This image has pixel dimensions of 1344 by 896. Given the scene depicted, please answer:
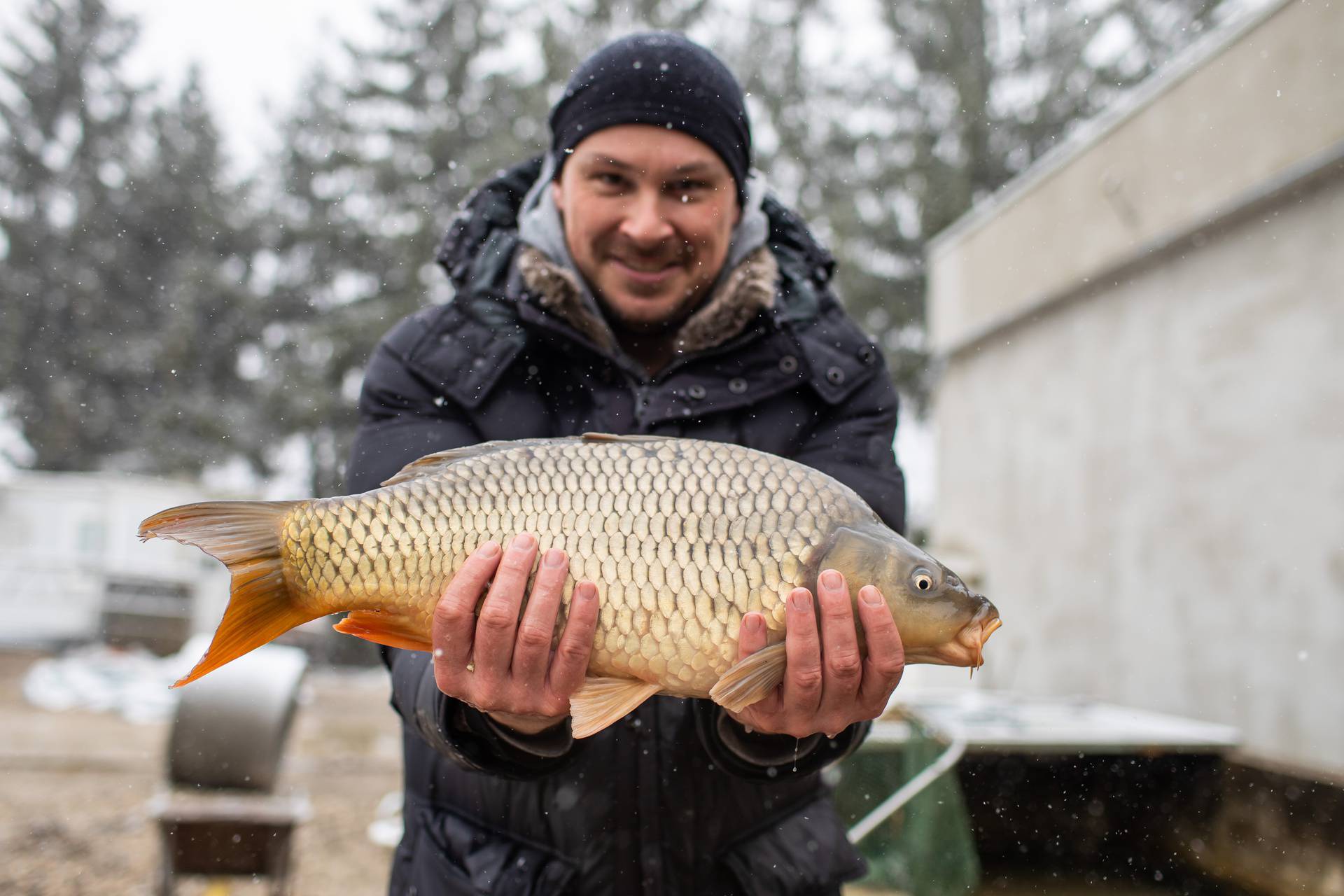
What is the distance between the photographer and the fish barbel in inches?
43.6

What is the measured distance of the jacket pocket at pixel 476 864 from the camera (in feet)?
4.20

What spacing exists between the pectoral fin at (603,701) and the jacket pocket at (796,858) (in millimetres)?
335

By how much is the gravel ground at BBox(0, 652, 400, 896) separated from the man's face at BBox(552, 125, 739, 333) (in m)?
2.26

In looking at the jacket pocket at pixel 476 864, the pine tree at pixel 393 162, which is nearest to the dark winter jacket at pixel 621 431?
the jacket pocket at pixel 476 864

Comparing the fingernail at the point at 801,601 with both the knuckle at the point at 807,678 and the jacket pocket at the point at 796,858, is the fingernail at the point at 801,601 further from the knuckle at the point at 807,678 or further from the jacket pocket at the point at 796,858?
the jacket pocket at the point at 796,858

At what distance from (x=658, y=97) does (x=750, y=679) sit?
0.78 metres

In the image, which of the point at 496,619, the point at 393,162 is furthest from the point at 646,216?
the point at 393,162

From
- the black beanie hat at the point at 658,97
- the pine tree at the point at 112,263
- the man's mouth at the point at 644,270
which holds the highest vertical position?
the pine tree at the point at 112,263

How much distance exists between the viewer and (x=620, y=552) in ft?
3.64

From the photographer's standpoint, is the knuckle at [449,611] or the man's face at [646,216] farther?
the man's face at [646,216]

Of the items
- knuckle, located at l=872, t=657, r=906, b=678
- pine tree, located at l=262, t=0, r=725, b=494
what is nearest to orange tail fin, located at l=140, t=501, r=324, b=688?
knuckle, located at l=872, t=657, r=906, b=678

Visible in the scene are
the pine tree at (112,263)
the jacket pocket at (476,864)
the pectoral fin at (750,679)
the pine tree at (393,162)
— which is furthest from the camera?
the pine tree at (112,263)

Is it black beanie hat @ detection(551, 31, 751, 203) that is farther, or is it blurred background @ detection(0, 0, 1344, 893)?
blurred background @ detection(0, 0, 1344, 893)

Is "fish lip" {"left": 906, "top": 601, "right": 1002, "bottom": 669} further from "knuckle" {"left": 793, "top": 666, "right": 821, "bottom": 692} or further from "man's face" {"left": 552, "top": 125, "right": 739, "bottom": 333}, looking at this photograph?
"man's face" {"left": 552, "top": 125, "right": 739, "bottom": 333}
